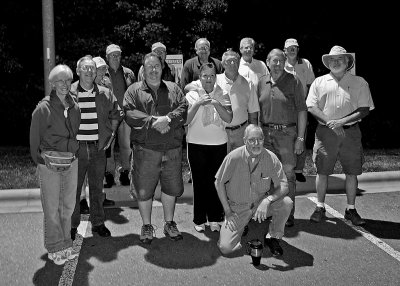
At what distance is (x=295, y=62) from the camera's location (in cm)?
798

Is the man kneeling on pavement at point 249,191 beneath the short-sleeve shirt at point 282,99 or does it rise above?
beneath

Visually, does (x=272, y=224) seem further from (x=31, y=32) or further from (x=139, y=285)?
(x=31, y=32)

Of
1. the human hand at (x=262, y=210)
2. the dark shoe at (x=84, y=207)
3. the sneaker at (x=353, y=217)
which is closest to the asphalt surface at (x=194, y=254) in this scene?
the sneaker at (x=353, y=217)

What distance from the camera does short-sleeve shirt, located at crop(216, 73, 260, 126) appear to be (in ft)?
18.9

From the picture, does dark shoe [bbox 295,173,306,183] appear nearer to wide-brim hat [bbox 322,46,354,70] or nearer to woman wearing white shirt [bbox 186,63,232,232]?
wide-brim hat [bbox 322,46,354,70]

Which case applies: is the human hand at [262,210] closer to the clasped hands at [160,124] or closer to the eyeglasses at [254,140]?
the eyeglasses at [254,140]

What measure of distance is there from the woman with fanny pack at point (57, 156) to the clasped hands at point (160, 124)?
28.6 inches

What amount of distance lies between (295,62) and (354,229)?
2955 millimetres

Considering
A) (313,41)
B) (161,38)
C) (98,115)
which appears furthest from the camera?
(313,41)

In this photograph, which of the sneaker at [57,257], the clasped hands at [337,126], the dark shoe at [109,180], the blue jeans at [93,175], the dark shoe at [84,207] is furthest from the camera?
the dark shoe at [109,180]

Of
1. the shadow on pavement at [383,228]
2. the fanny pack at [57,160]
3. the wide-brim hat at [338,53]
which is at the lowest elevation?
the shadow on pavement at [383,228]

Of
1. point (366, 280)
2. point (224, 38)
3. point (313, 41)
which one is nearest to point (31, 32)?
point (224, 38)

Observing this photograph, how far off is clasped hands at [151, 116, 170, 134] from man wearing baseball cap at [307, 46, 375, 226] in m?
1.83

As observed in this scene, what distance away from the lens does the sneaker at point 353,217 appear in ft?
20.0
